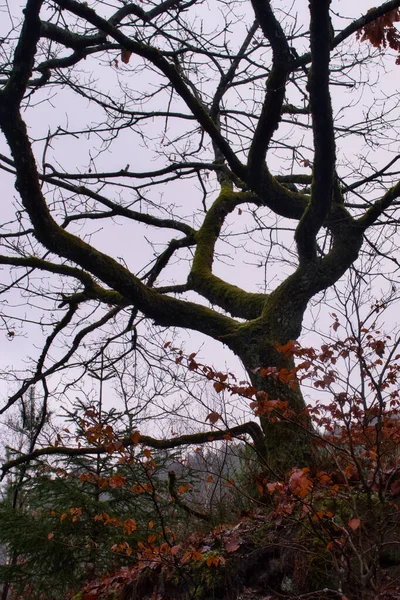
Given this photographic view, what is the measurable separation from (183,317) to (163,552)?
2.47m

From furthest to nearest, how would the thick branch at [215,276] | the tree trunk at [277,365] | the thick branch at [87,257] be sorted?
1. the thick branch at [215,276]
2. the tree trunk at [277,365]
3. the thick branch at [87,257]

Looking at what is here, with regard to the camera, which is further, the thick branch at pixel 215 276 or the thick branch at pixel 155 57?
the thick branch at pixel 215 276

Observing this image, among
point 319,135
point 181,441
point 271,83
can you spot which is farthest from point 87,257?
point 319,135

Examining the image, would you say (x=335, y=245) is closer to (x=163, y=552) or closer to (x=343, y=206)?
(x=343, y=206)

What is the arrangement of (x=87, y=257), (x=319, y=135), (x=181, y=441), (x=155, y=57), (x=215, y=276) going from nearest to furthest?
1. (x=155, y=57)
2. (x=319, y=135)
3. (x=87, y=257)
4. (x=181, y=441)
5. (x=215, y=276)

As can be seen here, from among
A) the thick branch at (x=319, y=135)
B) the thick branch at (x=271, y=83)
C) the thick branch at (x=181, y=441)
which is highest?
the thick branch at (x=271, y=83)

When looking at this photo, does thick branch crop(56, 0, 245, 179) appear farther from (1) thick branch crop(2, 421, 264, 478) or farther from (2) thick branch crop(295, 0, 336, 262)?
(1) thick branch crop(2, 421, 264, 478)

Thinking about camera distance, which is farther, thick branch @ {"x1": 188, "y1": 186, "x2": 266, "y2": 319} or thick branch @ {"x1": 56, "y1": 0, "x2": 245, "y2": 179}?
thick branch @ {"x1": 188, "y1": 186, "x2": 266, "y2": 319}

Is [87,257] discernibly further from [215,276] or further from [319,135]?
[319,135]

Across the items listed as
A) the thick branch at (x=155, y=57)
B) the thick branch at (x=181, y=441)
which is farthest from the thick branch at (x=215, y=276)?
the thick branch at (x=155, y=57)

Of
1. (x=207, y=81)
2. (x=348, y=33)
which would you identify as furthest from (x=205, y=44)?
(x=207, y=81)

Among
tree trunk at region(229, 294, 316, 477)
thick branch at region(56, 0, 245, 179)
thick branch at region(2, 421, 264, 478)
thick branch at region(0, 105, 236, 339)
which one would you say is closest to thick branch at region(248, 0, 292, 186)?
thick branch at region(56, 0, 245, 179)

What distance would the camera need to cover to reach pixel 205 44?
4.29 m

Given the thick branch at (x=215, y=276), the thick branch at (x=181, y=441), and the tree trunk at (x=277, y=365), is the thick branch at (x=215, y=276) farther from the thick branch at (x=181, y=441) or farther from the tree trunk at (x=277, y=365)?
the thick branch at (x=181, y=441)
